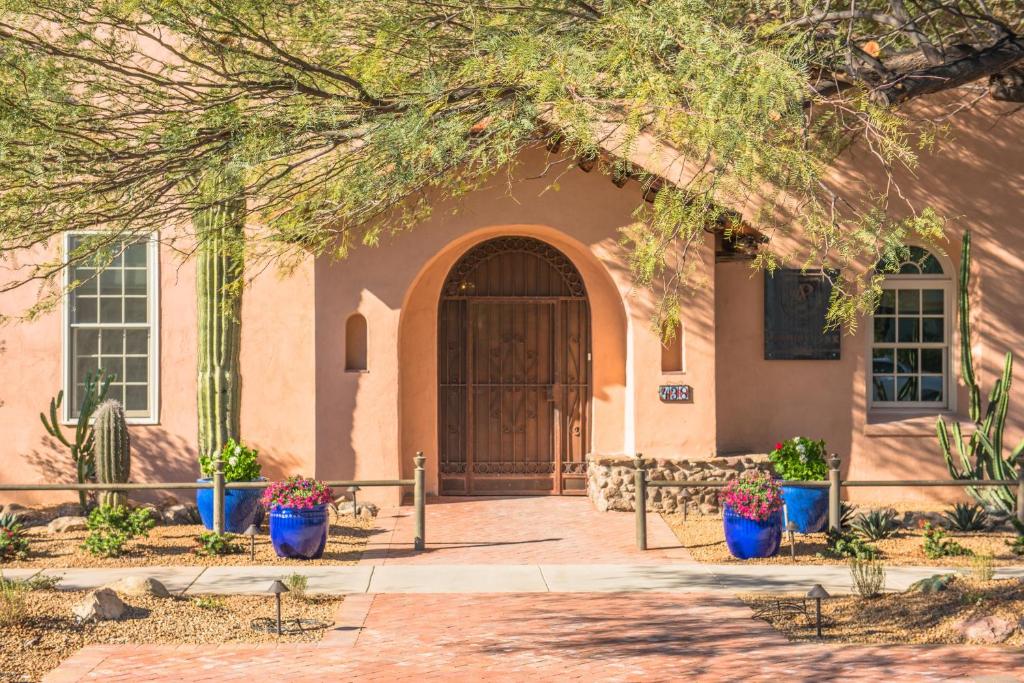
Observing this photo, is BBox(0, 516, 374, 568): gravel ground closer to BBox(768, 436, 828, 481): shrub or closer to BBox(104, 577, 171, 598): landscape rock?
BBox(104, 577, 171, 598): landscape rock

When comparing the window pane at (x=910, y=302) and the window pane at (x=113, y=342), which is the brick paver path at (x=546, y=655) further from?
the window pane at (x=910, y=302)

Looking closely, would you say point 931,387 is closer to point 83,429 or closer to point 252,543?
point 252,543

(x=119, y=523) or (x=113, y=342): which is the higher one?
(x=113, y=342)

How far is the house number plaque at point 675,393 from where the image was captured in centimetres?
1506

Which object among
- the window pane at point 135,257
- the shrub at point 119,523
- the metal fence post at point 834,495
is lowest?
the shrub at point 119,523

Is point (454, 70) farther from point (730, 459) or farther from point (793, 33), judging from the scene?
point (730, 459)

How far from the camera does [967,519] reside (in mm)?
13719

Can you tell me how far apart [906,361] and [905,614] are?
6666 millimetres

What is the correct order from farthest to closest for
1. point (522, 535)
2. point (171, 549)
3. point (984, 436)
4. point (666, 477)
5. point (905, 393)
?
point (905, 393)
point (666, 477)
point (984, 436)
point (522, 535)
point (171, 549)

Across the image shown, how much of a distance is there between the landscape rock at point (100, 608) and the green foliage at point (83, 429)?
512 centimetres

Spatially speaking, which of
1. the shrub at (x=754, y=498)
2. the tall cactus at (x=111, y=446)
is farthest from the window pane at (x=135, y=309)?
the shrub at (x=754, y=498)

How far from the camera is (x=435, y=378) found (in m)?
15.9

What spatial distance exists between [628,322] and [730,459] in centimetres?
200

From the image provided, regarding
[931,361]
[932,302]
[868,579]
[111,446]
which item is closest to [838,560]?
[868,579]
